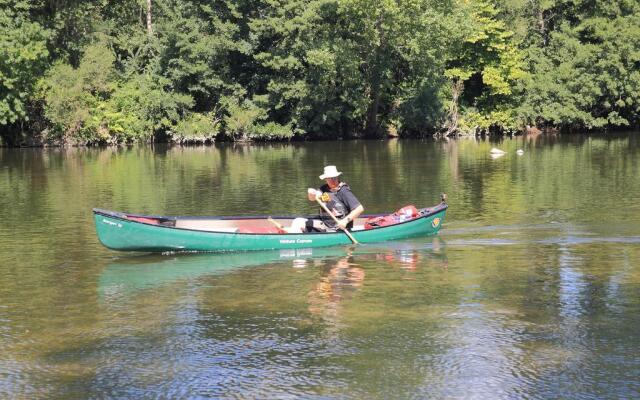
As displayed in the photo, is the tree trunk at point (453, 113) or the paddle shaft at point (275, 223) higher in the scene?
the tree trunk at point (453, 113)

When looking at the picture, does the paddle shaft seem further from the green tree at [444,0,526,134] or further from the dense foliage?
the green tree at [444,0,526,134]

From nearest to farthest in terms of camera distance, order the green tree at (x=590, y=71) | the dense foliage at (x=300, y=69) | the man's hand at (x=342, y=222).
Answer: the man's hand at (x=342, y=222), the dense foliage at (x=300, y=69), the green tree at (x=590, y=71)

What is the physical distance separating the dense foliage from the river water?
28268 millimetres

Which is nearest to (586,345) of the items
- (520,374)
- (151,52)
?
(520,374)

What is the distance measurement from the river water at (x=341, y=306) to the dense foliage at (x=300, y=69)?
2827cm

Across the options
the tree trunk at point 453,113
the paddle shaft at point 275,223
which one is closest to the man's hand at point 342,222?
the paddle shaft at point 275,223

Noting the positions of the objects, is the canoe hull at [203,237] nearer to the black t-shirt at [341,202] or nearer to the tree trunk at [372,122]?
the black t-shirt at [341,202]

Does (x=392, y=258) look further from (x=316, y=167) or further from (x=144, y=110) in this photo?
(x=144, y=110)

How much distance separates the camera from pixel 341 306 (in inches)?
570

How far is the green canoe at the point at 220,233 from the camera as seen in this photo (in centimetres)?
1795

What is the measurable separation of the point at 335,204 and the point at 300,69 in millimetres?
40615

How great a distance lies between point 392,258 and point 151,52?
1856 inches

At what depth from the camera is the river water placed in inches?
433

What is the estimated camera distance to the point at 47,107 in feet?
184
